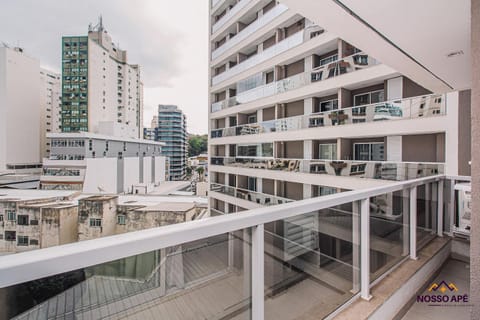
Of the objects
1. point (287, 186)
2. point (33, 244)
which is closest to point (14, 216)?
point (33, 244)

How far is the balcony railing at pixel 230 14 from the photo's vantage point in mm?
10914

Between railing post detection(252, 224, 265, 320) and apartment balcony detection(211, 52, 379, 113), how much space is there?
6741 mm

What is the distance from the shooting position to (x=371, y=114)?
6.25m

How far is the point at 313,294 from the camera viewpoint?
125cm

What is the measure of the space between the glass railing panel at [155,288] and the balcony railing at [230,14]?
12283 mm

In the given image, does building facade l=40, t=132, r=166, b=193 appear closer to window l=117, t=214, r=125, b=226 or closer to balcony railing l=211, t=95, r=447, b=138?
window l=117, t=214, r=125, b=226

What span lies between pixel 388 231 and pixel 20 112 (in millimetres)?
34709

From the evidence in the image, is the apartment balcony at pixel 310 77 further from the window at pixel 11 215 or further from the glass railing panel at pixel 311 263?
the window at pixel 11 215

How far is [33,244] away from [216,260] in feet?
51.5

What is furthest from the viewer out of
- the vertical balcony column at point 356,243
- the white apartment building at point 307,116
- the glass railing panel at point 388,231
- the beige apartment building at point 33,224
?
the beige apartment building at point 33,224

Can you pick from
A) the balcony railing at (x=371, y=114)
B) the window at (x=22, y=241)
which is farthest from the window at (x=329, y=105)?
the window at (x=22, y=241)

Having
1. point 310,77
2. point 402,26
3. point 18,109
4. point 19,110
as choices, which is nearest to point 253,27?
point 310,77

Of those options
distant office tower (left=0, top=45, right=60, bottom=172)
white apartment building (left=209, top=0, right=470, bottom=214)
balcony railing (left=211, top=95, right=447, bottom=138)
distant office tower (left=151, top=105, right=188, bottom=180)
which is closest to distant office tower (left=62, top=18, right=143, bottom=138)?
distant office tower (left=0, top=45, right=60, bottom=172)

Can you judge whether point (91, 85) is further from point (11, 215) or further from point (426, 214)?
point (426, 214)
